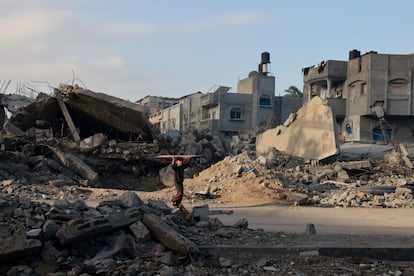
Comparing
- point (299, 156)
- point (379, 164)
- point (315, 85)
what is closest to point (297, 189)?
point (379, 164)

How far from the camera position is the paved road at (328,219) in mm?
8547

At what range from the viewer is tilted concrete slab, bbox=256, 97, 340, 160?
2197cm

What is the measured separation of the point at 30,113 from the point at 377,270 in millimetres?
18044

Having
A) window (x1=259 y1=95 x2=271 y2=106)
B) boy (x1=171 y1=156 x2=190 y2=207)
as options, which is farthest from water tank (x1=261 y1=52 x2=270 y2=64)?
boy (x1=171 y1=156 x2=190 y2=207)

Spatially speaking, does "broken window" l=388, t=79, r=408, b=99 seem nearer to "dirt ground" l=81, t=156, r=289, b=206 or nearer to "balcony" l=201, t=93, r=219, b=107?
"balcony" l=201, t=93, r=219, b=107

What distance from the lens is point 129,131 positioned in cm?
2103

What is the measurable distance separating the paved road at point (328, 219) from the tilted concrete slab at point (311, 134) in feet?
31.9

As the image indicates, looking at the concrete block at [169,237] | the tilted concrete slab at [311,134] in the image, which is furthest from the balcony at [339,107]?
the concrete block at [169,237]

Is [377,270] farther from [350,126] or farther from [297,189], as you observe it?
[350,126]

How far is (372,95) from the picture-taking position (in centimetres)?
3719

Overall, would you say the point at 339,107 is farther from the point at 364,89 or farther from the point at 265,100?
the point at 265,100

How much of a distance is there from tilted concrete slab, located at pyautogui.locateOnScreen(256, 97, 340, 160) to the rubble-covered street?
0.69 meters

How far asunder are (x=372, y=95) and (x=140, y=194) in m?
27.0

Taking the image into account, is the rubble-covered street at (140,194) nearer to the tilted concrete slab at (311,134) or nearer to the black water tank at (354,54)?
the tilted concrete slab at (311,134)
